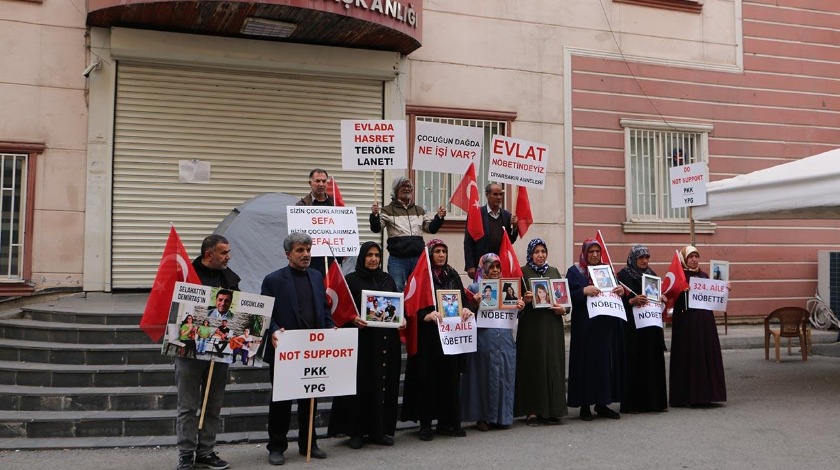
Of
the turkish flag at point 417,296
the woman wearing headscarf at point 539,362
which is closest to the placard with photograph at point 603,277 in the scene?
the woman wearing headscarf at point 539,362

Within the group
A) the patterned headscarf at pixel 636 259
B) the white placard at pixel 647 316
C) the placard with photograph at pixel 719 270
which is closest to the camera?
the white placard at pixel 647 316

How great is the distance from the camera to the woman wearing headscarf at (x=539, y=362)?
7754 mm

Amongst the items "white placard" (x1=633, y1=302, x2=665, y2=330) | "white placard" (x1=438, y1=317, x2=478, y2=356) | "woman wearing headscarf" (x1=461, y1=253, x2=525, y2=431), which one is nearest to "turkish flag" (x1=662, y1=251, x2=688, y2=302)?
"white placard" (x1=633, y1=302, x2=665, y2=330)

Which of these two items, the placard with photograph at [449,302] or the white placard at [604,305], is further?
the white placard at [604,305]

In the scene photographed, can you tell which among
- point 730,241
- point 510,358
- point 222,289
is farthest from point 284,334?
point 730,241

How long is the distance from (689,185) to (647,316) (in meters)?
3.45

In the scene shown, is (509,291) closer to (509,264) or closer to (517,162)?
(509,264)

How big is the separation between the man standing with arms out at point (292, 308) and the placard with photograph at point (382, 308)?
0.34 m

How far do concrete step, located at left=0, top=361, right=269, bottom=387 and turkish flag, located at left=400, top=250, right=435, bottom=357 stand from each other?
2117mm

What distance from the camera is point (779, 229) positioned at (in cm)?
1456

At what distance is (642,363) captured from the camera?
8.30 m

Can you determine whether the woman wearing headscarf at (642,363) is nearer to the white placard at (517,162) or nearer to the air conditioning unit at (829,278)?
the white placard at (517,162)

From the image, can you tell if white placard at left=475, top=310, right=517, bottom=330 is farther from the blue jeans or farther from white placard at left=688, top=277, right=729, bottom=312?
white placard at left=688, top=277, right=729, bottom=312

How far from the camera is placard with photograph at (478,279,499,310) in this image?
7.48 m
